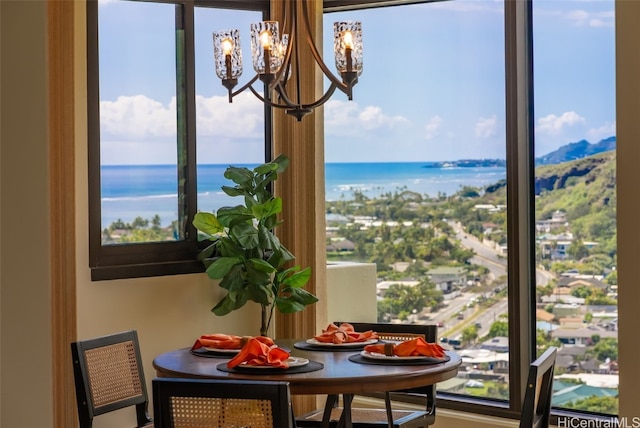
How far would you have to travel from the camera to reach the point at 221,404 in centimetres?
278

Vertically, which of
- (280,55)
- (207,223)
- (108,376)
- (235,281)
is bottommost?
(108,376)

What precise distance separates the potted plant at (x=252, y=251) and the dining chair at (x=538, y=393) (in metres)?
1.80

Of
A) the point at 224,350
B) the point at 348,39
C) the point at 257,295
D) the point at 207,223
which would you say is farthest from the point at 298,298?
the point at 348,39

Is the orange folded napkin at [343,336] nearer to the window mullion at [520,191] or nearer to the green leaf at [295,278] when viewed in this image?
the green leaf at [295,278]

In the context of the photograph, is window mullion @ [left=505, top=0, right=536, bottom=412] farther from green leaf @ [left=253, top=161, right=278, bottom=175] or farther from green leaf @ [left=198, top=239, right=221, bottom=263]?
green leaf @ [left=198, top=239, right=221, bottom=263]

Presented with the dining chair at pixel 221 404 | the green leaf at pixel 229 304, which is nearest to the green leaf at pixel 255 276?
the green leaf at pixel 229 304

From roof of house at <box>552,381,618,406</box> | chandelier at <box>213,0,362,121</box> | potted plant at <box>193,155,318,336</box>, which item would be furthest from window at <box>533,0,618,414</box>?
chandelier at <box>213,0,362,121</box>

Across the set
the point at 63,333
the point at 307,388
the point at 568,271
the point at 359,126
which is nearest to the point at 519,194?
the point at 568,271

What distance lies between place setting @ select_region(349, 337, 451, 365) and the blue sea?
1.57 m

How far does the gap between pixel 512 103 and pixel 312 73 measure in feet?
3.74

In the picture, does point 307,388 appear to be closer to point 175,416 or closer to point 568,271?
point 175,416

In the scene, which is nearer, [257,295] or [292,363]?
[292,363]

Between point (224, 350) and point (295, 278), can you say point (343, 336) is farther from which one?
point (295, 278)

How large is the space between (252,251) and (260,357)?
4.64ft
